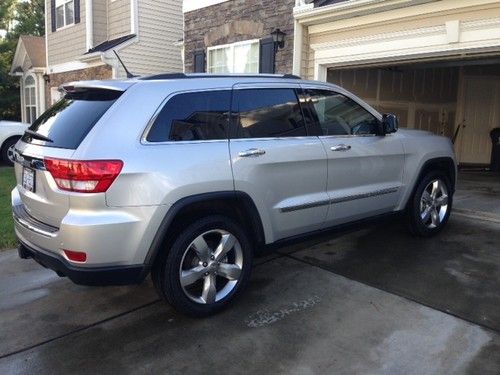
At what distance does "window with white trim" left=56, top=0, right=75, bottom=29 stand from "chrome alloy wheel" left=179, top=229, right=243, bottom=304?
15.7 metres

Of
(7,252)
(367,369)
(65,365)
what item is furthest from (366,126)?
(7,252)

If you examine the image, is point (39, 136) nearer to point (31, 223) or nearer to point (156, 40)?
point (31, 223)

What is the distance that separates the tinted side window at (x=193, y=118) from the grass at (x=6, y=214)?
3284 mm

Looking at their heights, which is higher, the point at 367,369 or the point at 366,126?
the point at 366,126

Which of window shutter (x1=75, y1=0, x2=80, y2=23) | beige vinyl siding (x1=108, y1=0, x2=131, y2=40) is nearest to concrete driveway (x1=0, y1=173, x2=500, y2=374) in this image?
beige vinyl siding (x1=108, y1=0, x2=131, y2=40)

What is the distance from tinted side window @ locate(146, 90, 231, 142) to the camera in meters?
3.40

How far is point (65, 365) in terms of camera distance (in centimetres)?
307

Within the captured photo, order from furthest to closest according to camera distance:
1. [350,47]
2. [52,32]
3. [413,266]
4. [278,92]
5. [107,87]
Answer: [52,32] → [350,47] → [413,266] → [278,92] → [107,87]

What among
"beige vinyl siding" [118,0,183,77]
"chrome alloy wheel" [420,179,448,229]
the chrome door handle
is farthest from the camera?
"beige vinyl siding" [118,0,183,77]

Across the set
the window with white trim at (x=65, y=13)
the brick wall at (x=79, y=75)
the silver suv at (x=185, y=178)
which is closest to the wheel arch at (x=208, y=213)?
the silver suv at (x=185, y=178)

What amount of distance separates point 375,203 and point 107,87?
2827mm

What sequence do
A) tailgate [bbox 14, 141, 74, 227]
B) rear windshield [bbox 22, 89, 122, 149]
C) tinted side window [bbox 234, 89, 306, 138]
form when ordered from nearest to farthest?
tailgate [bbox 14, 141, 74, 227] → rear windshield [bbox 22, 89, 122, 149] → tinted side window [bbox 234, 89, 306, 138]

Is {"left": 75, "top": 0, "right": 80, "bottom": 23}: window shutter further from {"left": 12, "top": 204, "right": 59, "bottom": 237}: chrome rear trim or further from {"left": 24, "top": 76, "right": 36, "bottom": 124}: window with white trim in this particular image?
{"left": 12, "top": 204, "right": 59, "bottom": 237}: chrome rear trim

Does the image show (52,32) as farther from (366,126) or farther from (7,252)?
(366,126)
